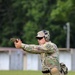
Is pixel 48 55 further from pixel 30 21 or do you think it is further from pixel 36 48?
pixel 30 21

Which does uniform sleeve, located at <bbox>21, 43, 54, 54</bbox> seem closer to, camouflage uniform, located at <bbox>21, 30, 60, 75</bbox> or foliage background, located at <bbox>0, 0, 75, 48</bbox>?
camouflage uniform, located at <bbox>21, 30, 60, 75</bbox>

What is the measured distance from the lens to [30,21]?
248ft

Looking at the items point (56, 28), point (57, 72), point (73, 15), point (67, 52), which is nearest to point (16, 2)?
point (56, 28)

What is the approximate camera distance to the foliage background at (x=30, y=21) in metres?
71.4

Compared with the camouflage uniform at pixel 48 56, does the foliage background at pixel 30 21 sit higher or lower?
higher

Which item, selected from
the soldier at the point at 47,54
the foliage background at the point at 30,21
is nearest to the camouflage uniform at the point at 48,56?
the soldier at the point at 47,54

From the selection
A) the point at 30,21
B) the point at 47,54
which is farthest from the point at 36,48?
the point at 30,21

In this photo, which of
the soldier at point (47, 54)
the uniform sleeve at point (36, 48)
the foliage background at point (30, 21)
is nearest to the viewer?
the uniform sleeve at point (36, 48)

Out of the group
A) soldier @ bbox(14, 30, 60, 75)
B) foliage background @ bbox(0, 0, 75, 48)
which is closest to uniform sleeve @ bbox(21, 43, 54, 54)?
soldier @ bbox(14, 30, 60, 75)

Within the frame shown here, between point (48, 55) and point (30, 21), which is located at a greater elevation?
point (30, 21)

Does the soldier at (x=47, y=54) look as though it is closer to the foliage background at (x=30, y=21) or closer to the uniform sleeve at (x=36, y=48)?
the uniform sleeve at (x=36, y=48)

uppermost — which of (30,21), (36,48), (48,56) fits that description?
(30,21)

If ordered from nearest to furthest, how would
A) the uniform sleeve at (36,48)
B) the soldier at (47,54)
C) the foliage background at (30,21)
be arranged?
the uniform sleeve at (36,48) → the soldier at (47,54) → the foliage background at (30,21)

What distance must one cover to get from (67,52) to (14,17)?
35545mm
